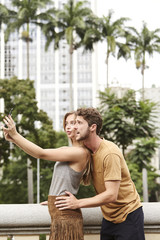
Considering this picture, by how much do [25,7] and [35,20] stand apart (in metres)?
2.03

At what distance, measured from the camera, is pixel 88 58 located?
97750 mm

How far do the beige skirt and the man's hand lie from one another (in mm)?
44

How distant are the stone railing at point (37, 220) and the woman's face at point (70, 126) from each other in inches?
24.6

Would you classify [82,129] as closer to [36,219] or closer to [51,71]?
[36,219]

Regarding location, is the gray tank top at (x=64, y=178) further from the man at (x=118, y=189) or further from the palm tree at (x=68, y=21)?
the palm tree at (x=68, y=21)

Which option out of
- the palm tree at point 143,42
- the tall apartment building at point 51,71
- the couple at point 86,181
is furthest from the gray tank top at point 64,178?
the tall apartment building at point 51,71

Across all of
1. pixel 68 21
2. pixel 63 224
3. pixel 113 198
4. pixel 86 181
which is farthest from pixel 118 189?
pixel 68 21

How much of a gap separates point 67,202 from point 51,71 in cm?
9728

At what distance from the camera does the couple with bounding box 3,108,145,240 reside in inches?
98.2

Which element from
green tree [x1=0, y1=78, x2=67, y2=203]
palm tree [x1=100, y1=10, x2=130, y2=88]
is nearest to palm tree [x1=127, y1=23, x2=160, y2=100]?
palm tree [x1=100, y1=10, x2=130, y2=88]

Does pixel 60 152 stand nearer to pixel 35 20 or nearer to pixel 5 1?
pixel 35 20

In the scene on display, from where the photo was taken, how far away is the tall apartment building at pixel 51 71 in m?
95.4

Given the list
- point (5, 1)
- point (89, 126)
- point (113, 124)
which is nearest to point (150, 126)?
point (113, 124)

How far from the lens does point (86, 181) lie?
277 cm
